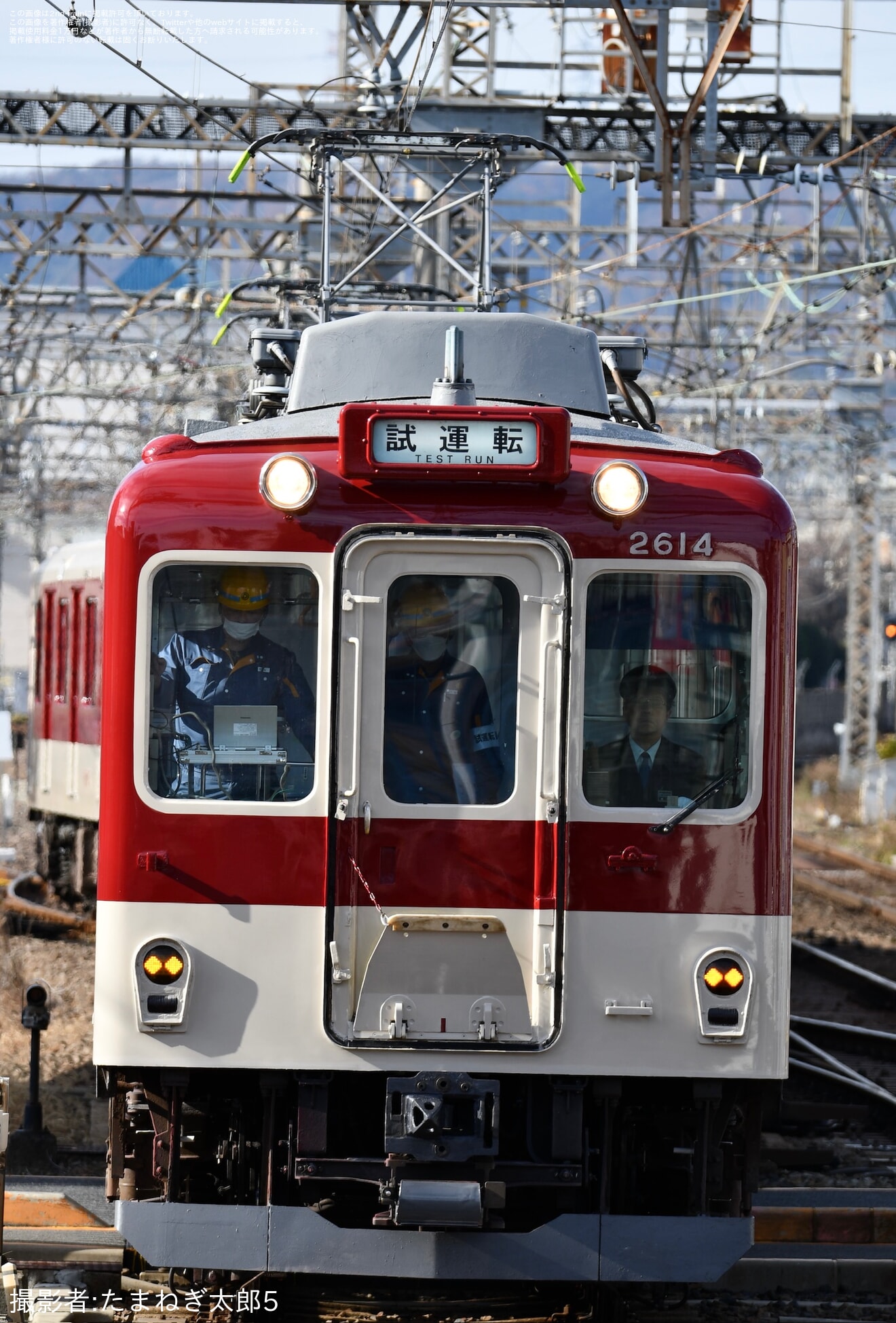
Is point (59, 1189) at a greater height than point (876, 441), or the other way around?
point (876, 441)

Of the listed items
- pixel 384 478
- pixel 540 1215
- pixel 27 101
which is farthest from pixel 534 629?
pixel 27 101

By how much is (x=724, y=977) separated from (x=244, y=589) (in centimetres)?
192

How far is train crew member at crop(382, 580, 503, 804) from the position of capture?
570 cm

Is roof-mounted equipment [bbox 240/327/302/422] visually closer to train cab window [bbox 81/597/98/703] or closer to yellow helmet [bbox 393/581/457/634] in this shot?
yellow helmet [bbox 393/581/457/634]

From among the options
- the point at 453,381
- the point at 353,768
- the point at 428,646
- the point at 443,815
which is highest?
the point at 453,381

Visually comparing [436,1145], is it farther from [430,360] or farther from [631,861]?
[430,360]

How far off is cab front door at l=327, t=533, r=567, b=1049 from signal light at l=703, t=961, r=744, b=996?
0.48 meters

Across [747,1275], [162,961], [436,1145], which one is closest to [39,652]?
[747,1275]

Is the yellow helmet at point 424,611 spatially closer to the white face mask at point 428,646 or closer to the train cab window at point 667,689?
the white face mask at point 428,646

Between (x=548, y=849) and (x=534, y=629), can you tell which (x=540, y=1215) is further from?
(x=534, y=629)

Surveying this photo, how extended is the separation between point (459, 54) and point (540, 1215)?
12.7 metres

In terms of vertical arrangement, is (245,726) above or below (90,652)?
below

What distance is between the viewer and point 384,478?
18.7ft

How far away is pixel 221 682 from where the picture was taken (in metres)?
5.73
